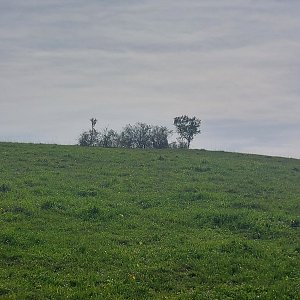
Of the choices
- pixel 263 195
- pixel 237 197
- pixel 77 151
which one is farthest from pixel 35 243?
pixel 77 151

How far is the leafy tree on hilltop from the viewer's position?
7919 centimetres

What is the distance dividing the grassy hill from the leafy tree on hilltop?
147ft

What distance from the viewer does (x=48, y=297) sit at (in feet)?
42.8

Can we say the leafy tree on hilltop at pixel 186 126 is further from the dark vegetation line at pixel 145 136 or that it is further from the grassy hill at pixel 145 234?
the grassy hill at pixel 145 234

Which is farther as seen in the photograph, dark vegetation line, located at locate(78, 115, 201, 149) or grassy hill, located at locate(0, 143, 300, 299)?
dark vegetation line, located at locate(78, 115, 201, 149)

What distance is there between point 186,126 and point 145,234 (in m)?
61.3

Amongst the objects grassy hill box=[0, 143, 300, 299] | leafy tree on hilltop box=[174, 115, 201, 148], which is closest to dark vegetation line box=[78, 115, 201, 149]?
leafy tree on hilltop box=[174, 115, 201, 148]

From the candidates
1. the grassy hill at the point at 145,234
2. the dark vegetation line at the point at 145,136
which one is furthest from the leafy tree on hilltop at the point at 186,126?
the grassy hill at the point at 145,234

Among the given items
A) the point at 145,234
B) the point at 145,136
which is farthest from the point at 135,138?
the point at 145,234

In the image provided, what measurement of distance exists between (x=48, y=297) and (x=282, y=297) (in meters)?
5.99

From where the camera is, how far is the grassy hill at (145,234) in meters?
14.0

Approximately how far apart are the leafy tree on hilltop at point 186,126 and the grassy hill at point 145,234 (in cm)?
4494

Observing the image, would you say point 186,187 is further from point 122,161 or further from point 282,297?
point 282,297

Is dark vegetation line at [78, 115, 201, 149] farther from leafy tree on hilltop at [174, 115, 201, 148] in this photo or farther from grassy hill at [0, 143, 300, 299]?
grassy hill at [0, 143, 300, 299]
